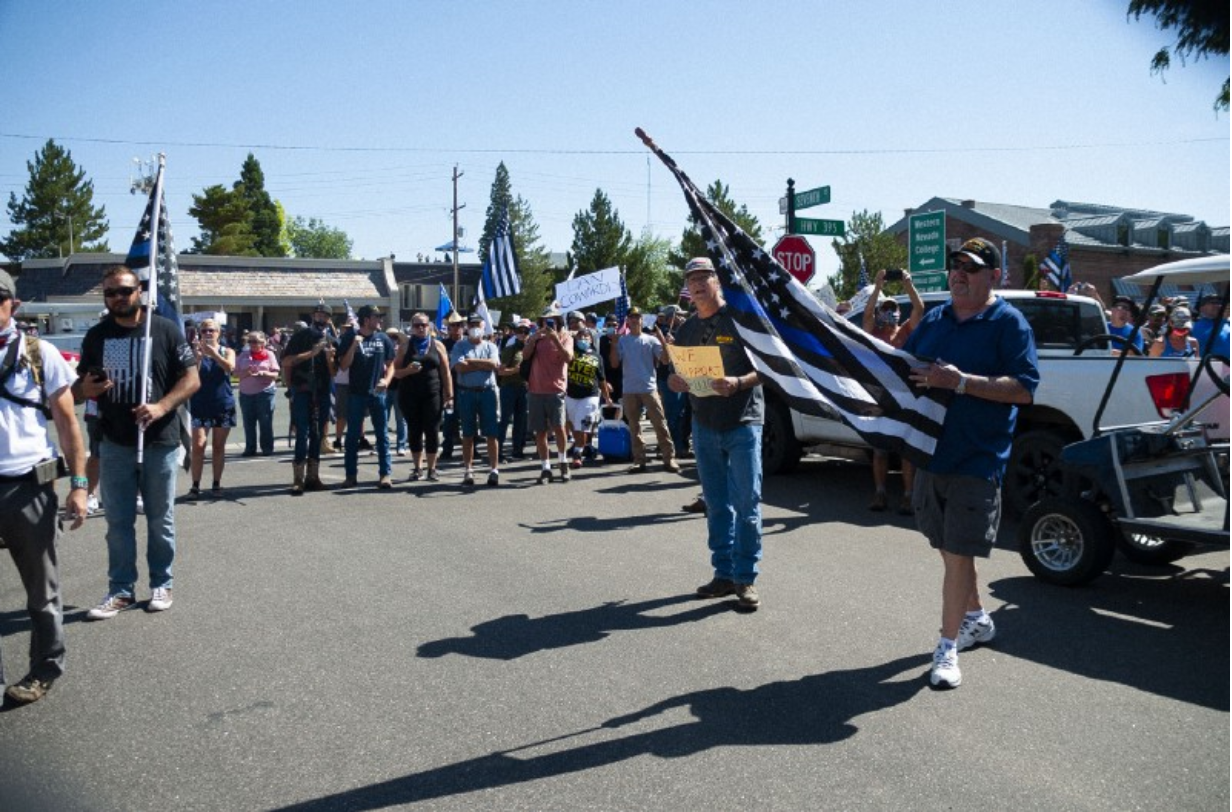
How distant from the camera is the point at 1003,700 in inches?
172

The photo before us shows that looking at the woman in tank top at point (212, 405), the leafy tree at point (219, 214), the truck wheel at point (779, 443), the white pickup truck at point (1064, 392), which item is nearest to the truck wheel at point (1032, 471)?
the white pickup truck at point (1064, 392)

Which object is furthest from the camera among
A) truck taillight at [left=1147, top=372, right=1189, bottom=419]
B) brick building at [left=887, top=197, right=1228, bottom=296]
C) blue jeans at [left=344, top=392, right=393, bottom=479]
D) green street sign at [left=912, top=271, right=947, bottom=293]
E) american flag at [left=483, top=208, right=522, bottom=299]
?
brick building at [left=887, top=197, right=1228, bottom=296]

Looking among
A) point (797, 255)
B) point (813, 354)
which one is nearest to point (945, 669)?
point (813, 354)

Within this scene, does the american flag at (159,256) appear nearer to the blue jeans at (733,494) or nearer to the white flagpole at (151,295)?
the white flagpole at (151,295)

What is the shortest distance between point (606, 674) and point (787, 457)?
647 cm

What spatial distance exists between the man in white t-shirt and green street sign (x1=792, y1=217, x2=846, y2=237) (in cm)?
1146

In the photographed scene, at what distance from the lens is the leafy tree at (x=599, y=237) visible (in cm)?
6112

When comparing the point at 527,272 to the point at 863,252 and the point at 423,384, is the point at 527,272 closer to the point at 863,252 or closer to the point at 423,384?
the point at 863,252

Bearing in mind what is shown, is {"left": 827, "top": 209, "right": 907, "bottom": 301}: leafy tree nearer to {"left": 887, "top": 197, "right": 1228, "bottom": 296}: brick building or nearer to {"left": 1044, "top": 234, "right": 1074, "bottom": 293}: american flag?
{"left": 887, "top": 197, "right": 1228, "bottom": 296}: brick building

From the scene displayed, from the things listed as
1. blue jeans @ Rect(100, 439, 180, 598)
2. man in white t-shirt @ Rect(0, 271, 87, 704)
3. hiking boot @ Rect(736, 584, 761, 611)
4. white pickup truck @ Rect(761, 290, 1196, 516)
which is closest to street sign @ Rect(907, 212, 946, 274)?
white pickup truck @ Rect(761, 290, 1196, 516)

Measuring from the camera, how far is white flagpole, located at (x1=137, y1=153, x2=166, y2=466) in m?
5.65

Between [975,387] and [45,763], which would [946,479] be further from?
[45,763]

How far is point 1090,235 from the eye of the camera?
4947 centimetres

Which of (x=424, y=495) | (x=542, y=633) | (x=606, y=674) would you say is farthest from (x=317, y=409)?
(x=606, y=674)
